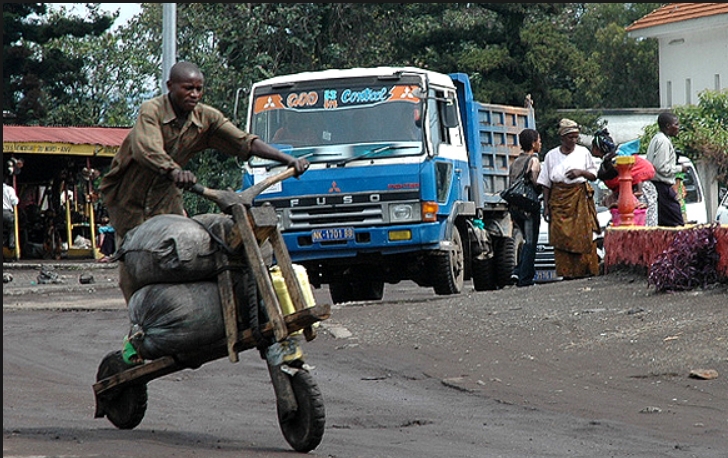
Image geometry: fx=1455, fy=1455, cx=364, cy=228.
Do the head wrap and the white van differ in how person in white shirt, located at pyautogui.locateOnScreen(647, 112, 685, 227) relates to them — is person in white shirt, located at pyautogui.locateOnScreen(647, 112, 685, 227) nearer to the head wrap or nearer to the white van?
the head wrap

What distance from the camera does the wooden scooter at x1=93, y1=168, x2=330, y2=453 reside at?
668 centimetres

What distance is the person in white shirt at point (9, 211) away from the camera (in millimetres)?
27309

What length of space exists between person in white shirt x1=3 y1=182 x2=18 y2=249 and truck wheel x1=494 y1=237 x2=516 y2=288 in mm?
10942

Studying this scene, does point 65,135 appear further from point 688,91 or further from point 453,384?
point 688,91

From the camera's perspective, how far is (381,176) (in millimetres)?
16109

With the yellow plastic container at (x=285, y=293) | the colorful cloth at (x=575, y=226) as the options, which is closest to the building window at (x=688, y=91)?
the colorful cloth at (x=575, y=226)

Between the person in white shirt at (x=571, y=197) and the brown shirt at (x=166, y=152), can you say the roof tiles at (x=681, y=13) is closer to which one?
the person in white shirt at (x=571, y=197)

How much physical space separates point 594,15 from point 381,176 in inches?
2527

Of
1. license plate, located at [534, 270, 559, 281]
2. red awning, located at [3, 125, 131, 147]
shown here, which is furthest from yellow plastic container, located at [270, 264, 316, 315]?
red awning, located at [3, 125, 131, 147]

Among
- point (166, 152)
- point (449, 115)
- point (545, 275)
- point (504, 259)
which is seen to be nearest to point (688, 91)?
point (504, 259)

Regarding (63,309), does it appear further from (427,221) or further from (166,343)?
(166,343)

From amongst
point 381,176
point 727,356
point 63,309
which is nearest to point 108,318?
point 63,309

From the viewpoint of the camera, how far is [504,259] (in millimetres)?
19938

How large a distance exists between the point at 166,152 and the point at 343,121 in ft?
29.6
